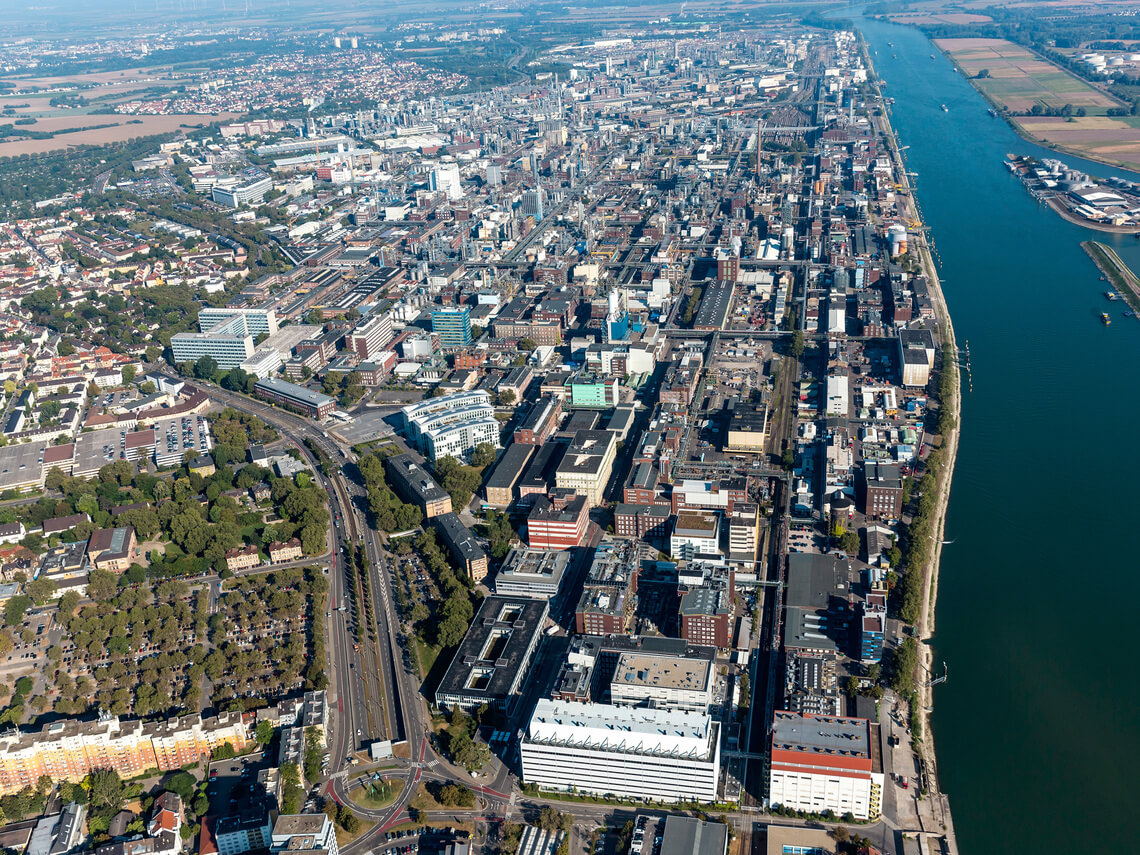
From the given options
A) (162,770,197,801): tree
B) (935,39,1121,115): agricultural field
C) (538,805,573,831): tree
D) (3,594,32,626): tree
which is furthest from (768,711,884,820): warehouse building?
(935,39,1121,115): agricultural field

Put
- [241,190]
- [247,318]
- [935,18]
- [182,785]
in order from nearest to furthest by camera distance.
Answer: [182,785], [247,318], [241,190], [935,18]

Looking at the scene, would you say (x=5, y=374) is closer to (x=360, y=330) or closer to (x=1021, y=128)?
(x=360, y=330)

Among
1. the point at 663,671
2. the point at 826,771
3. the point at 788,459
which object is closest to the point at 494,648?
the point at 663,671

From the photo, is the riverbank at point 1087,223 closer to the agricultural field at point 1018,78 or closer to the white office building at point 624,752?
the agricultural field at point 1018,78

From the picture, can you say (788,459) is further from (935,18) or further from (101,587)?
(935,18)

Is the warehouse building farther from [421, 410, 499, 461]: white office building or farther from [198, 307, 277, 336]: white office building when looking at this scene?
[198, 307, 277, 336]: white office building
